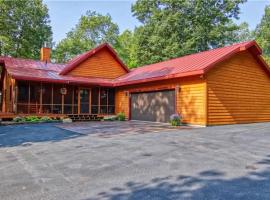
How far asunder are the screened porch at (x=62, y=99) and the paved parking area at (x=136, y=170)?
9622 mm

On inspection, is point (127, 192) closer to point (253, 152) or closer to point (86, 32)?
point (253, 152)

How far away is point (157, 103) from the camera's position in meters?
15.2

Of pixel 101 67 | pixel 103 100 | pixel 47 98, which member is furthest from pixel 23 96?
pixel 101 67

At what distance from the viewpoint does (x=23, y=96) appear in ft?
55.2

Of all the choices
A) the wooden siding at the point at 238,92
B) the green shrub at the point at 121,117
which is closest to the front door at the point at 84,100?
the green shrub at the point at 121,117

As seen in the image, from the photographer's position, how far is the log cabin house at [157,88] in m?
12.8

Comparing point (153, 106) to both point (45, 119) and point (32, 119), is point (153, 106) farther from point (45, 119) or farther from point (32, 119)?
point (32, 119)

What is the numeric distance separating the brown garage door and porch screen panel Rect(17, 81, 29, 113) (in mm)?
6875

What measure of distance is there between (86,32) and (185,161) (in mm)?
41909

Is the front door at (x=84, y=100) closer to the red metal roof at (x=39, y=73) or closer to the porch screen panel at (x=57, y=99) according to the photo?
the red metal roof at (x=39, y=73)

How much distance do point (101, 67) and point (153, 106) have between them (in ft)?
23.4

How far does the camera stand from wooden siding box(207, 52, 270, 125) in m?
12.7

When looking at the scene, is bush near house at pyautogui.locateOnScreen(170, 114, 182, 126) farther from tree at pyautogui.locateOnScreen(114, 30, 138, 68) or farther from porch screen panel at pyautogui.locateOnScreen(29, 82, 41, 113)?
tree at pyautogui.locateOnScreen(114, 30, 138, 68)

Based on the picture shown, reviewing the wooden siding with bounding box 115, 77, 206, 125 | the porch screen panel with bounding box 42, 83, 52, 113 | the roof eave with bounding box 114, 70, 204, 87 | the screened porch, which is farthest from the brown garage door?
the porch screen panel with bounding box 42, 83, 52, 113
